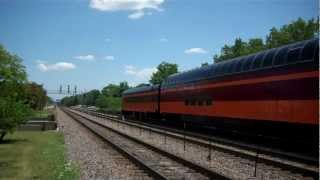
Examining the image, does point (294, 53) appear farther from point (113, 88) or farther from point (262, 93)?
point (113, 88)

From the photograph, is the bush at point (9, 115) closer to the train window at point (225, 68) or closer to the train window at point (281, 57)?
the train window at point (225, 68)

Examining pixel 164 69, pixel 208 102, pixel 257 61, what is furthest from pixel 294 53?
pixel 164 69

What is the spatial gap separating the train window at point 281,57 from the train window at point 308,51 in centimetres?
125

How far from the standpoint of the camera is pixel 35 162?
52.1 ft

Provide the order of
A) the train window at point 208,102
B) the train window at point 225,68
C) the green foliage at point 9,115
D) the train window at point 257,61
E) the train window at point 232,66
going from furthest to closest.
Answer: the train window at point 208,102
the train window at point 225,68
the train window at point 232,66
the green foliage at point 9,115
the train window at point 257,61

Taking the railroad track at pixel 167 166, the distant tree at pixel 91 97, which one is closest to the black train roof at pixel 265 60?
the railroad track at pixel 167 166

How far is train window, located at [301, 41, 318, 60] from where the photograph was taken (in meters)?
16.4

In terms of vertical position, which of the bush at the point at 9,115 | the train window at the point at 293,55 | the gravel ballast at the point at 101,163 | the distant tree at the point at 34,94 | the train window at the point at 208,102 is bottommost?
the gravel ballast at the point at 101,163

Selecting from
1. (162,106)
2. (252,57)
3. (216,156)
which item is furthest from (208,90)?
(162,106)

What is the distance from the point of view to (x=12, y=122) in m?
23.3

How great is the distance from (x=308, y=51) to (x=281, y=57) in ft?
5.93

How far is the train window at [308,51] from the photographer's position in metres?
16.4

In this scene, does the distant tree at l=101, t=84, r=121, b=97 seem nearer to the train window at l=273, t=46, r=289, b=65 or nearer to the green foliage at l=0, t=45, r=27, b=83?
the green foliage at l=0, t=45, r=27, b=83

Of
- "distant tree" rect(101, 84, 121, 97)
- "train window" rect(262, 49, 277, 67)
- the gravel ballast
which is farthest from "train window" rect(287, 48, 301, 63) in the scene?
"distant tree" rect(101, 84, 121, 97)
